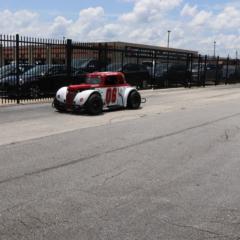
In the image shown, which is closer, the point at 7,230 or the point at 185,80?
the point at 7,230

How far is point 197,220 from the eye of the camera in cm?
533

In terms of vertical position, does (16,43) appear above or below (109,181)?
above

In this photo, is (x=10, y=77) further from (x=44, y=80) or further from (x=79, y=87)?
(x=79, y=87)

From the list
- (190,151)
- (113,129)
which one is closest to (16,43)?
(113,129)

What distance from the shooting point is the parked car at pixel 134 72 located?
2781 cm

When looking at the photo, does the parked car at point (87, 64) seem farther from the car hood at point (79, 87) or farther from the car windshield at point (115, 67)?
the car hood at point (79, 87)

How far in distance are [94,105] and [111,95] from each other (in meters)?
1.37

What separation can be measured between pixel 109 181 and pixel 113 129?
5.53 m

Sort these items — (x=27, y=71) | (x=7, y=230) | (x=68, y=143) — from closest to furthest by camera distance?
(x=7, y=230) < (x=68, y=143) < (x=27, y=71)

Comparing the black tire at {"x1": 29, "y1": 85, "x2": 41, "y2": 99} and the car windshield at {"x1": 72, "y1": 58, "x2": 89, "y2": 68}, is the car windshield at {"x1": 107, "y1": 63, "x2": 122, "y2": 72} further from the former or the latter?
the black tire at {"x1": 29, "y1": 85, "x2": 41, "y2": 99}

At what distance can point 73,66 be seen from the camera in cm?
2342

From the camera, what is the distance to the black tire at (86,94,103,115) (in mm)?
15391

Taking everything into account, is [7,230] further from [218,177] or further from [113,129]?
[113,129]

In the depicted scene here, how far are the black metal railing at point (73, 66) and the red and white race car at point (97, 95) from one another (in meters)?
3.54
